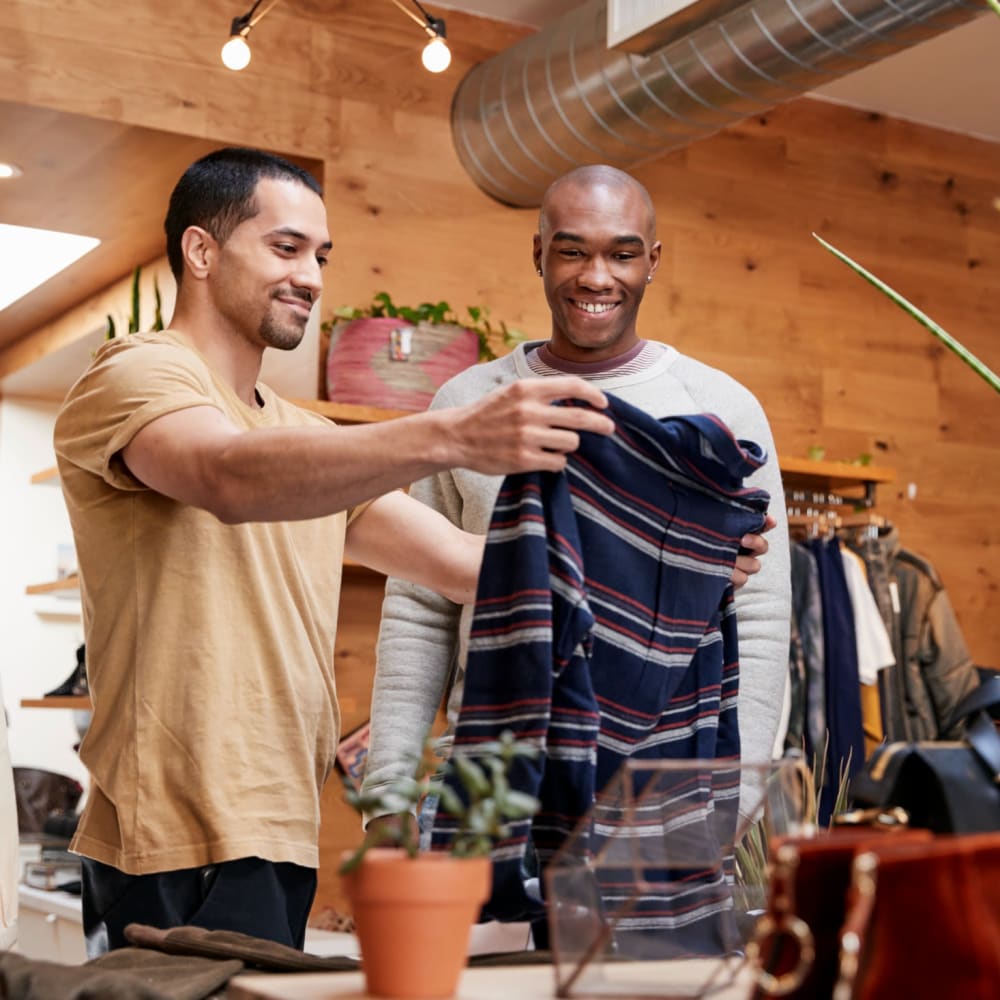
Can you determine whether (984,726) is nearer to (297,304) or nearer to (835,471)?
(297,304)

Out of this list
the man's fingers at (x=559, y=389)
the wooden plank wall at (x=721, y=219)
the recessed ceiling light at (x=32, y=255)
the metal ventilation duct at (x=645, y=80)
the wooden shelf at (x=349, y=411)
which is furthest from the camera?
the recessed ceiling light at (x=32, y=255)

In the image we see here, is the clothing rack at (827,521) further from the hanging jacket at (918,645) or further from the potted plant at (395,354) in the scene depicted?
the potted plant at (395,354)

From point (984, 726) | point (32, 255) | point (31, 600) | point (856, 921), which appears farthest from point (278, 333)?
point (31, 600)

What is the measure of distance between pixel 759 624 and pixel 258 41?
2.90 m

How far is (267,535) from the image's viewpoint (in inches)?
74.0

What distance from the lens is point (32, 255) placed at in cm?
589

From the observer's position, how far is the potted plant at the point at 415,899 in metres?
0.97

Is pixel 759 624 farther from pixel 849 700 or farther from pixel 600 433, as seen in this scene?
pixel 849 700

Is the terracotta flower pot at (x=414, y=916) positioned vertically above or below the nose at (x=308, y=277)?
below

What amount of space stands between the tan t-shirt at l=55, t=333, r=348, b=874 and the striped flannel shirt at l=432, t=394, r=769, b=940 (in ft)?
1.44

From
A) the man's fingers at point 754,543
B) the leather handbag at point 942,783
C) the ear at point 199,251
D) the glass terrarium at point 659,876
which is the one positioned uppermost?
the ear at point 199,251

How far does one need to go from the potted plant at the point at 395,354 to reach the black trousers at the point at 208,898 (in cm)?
237

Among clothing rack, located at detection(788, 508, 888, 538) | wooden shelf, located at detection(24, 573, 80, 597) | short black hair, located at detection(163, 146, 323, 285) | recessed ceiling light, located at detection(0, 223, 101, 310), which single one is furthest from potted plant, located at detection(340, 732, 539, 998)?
recessed ceiling light, located at detection(0, 223, 101, 310)

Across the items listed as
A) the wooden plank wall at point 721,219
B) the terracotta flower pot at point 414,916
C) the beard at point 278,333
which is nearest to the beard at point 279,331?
the beard at point 278,333
